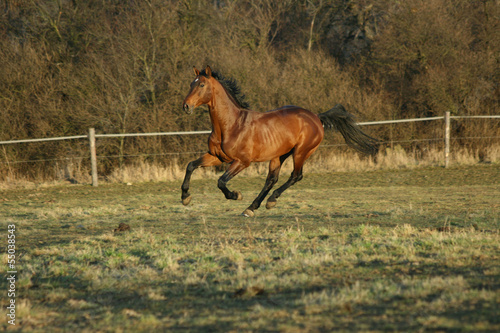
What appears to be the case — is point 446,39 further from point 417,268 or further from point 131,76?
point 417,268

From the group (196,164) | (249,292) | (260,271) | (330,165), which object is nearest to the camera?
(249,292)

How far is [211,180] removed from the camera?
1501 cm

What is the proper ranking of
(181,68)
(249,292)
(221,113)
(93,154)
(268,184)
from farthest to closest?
1. (181,68)
2. (93,154)
3. (268,184)
4. (221,113)
5. (249,292)

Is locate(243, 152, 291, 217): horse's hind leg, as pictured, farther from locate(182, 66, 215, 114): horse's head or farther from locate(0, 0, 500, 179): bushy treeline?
locate(0, 0, 500, 179): bushy treeline

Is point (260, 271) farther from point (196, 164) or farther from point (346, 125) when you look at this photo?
point (346, 125)

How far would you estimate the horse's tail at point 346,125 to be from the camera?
9.09 m

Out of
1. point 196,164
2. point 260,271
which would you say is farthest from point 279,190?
point 260,271

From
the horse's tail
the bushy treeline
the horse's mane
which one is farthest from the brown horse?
the bushy treeline

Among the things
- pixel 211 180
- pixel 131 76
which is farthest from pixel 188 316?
pixel 131 76

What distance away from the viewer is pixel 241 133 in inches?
292

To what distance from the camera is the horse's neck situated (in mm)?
7355

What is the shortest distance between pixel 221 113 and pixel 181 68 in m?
11.5

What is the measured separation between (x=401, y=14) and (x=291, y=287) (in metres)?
18.2

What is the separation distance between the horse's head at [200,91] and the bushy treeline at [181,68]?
10150 mm
